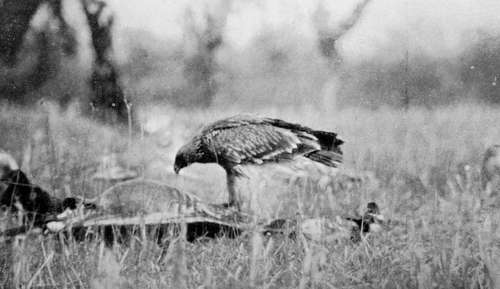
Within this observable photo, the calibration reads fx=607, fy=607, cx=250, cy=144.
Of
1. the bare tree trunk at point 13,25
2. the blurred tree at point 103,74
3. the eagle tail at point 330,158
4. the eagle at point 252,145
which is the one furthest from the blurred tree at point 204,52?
the bare tree trunk at point 13,25

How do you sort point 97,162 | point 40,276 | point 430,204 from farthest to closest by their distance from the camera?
point 97,162, point 430,204, point 40,276

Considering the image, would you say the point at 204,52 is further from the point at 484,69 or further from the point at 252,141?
the point at 484,69

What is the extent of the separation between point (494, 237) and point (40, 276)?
1636 millimetres

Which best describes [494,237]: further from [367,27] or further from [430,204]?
[367,27]

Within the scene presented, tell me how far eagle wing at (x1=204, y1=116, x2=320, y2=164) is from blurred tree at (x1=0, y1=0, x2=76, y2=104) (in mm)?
809

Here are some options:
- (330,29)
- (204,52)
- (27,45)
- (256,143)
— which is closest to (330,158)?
(256,143)

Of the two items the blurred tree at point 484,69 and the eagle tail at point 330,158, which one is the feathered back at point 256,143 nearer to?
the eagle tail at point 330,158

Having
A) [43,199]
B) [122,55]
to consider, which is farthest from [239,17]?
[43,199]

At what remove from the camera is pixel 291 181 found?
2650mm

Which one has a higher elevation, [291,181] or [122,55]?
[122,55]

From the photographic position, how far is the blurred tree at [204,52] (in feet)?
8.86

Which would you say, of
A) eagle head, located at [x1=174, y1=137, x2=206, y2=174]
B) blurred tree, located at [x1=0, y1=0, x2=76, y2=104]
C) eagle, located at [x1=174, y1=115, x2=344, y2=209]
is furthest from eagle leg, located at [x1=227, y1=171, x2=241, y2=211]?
blurred tree, located at [x1=0, y1=0, x2=76, y2=104]

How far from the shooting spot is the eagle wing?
2631mm

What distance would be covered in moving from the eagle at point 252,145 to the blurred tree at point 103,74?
358mm
